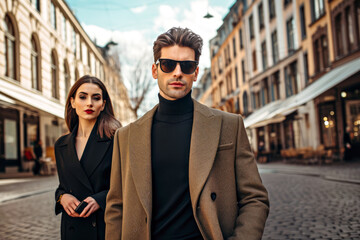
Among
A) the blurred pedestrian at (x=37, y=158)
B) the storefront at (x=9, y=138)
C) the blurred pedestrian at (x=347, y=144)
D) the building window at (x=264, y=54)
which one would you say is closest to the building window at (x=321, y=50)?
the blurred pedestrian at (x=347, y=144)

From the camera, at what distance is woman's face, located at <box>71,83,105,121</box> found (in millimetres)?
2887

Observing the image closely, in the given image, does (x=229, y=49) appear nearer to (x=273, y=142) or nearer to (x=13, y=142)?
(x=273, y=142)

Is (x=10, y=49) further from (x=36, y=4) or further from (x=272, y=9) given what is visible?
(x=272, y=9)

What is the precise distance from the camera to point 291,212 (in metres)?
6.83

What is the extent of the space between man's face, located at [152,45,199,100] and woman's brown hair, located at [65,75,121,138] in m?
0.90

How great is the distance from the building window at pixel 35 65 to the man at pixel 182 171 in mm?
20425

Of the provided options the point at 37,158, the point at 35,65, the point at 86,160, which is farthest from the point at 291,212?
the point at 35,65

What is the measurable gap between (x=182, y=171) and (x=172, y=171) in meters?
0.05

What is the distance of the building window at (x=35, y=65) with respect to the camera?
21.1 metres

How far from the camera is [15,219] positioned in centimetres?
722

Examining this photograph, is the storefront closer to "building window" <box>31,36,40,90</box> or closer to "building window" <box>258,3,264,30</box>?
"building window" <box>31,36,40,90</box>

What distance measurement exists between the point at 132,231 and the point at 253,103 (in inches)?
1371

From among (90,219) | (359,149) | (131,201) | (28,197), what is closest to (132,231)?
(131,201)

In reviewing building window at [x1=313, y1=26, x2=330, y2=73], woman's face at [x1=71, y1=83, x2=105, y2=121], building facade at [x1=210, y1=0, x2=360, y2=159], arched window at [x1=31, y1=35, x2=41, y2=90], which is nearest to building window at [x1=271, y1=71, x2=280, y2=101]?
building facade at [x1=210, y1=0, x2=360, y2=159]
